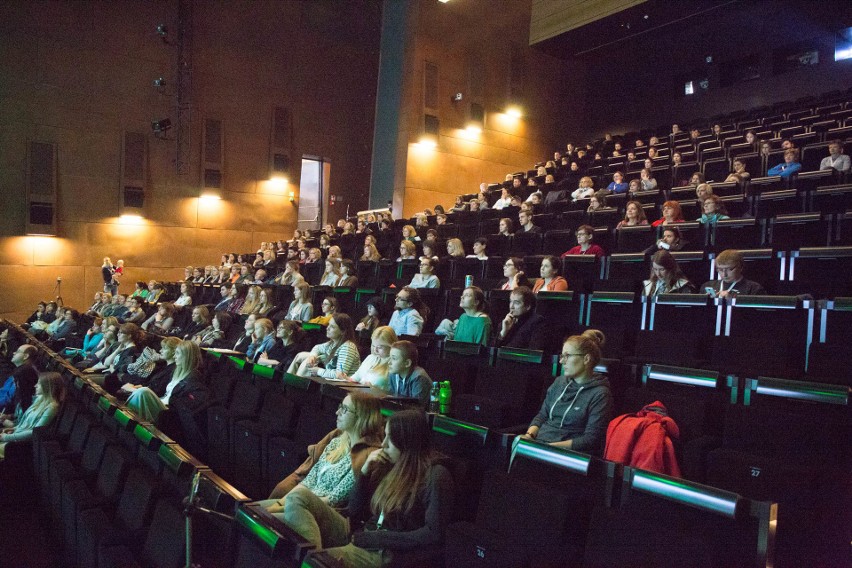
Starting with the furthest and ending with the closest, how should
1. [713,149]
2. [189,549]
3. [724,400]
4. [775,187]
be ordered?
[713,149] → [775,187] → [724,400] → [189,549]

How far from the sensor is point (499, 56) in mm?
10109

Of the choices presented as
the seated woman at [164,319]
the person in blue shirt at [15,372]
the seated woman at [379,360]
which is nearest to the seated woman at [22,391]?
the person in blue shirt at [15,372]

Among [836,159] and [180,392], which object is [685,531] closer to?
[180,392]

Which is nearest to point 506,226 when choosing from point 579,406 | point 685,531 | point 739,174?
point 739,174

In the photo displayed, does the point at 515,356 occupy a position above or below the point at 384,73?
below

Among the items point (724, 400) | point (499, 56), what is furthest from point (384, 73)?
point (724, 400)

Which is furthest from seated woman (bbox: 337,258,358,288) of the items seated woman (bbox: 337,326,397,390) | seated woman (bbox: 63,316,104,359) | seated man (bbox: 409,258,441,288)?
seated woman (bbox: 63,316,104,359)

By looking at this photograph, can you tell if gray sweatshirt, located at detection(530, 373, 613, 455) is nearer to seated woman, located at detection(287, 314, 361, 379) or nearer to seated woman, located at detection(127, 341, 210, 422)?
seated woman, located at detection(287, 314, 361, 379)

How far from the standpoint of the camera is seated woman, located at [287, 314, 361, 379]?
315cm

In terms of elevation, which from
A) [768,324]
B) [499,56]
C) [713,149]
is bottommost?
[768,324]

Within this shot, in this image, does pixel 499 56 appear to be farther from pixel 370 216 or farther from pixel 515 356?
pixel 515 356

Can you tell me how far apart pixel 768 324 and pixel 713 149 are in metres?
4.10

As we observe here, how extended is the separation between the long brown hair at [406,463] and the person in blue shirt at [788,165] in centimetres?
439

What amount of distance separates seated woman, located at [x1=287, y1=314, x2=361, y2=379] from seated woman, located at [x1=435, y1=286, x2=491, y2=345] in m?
0.55
